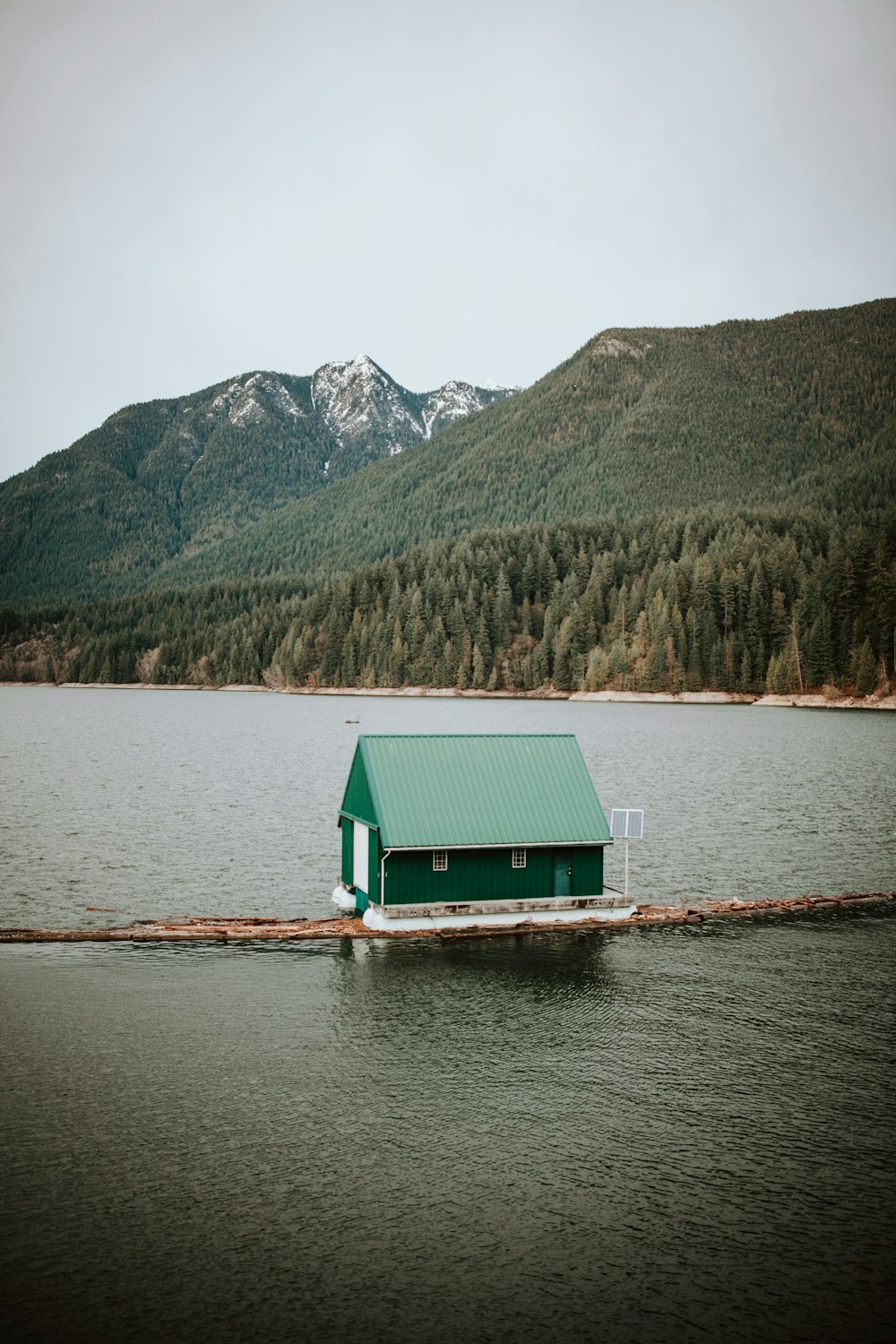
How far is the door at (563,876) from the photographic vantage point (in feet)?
111

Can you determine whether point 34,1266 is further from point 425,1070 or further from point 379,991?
point 379,991

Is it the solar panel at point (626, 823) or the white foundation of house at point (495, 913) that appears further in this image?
the solar panel at point (626, 823)

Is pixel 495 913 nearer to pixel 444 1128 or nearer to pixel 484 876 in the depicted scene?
pixel 484 876

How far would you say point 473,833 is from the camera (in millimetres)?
32062

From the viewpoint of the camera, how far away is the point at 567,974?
28250 millimetres

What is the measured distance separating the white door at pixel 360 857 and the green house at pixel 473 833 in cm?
5

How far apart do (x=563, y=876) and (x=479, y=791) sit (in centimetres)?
409

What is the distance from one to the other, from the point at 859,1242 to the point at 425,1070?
8902mm

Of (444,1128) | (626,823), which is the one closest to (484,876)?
(626,823)

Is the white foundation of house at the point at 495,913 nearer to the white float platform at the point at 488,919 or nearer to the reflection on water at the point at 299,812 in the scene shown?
the white float platform at the point at 488,919


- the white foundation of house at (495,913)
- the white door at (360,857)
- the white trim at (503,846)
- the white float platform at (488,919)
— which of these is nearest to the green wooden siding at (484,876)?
the white trim at (503,846)

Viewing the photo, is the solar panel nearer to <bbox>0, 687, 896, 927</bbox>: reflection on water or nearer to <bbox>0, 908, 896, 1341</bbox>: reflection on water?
<bbox>0, 687, 896, 927</bbox>: reflection on water

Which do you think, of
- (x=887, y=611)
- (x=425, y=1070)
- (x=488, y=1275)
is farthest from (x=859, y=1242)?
(x=887, y=611)

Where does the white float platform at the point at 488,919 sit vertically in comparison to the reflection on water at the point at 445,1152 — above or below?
above
